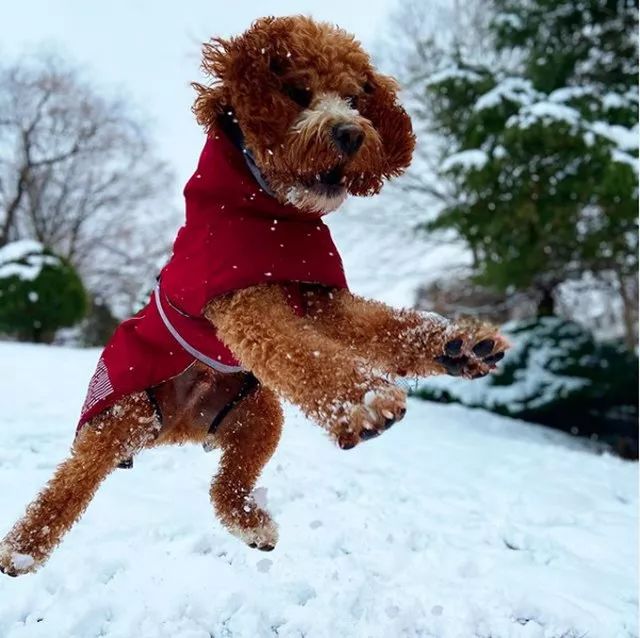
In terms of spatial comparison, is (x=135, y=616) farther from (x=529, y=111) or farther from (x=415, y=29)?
(x=415, y=29)

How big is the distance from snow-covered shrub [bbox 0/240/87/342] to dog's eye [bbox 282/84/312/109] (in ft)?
A: 36.9

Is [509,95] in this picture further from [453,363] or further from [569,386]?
[453,363]

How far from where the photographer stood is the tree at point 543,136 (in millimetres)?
7117

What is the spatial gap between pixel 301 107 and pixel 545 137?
19.6 ft

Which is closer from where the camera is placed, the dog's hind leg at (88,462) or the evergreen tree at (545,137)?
the dog's hind leg at (88,462)

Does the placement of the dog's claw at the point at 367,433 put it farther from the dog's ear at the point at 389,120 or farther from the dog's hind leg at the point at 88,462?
the dog's hind leg at the point at 88,462

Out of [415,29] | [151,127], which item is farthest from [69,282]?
[415,29]

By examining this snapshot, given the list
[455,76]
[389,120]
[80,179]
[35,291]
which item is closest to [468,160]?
[455,76]

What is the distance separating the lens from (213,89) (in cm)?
188

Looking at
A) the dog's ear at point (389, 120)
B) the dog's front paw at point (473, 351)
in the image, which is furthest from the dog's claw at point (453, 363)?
the dog's ear at point (389, 120)

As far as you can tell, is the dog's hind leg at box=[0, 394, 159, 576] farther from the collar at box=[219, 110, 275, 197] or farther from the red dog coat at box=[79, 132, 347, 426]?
the collar at box=[219, 110, 275, 197]

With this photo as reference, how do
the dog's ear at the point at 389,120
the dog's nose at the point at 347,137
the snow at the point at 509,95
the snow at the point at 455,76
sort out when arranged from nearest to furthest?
the dog's nose at the point at 347,137
the dog's ear at the point at 389,120
the snow at the point at 509,95
the snow at the point at 455,76

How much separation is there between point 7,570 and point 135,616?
97 centimetres

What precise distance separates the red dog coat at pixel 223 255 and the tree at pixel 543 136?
18.6ft
